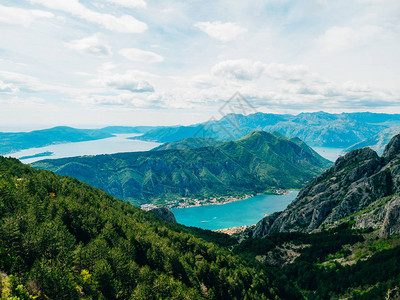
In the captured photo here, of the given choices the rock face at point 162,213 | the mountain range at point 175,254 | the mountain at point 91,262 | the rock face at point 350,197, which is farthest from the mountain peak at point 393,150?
the rock face at point 162,213

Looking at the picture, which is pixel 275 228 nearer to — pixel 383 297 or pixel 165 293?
pixel 383 297

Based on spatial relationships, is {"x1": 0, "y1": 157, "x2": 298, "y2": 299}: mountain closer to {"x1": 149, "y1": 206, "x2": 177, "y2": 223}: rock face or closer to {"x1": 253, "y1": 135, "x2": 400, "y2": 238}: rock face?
{"x1": 253, "y1": 135, "x2": 400, "y2": 238}: rock face

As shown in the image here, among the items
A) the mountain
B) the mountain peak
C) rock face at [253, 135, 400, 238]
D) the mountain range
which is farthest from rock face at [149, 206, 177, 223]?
the mountain peak

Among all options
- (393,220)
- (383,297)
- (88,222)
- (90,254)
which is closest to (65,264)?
(90,254)

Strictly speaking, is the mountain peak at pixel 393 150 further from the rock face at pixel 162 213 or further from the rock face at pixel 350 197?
the rock face at pixel 162 213

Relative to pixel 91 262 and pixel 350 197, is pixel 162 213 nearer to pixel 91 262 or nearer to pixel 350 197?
pixel 350 197

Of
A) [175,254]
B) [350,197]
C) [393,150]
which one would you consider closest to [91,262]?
[175,254]
